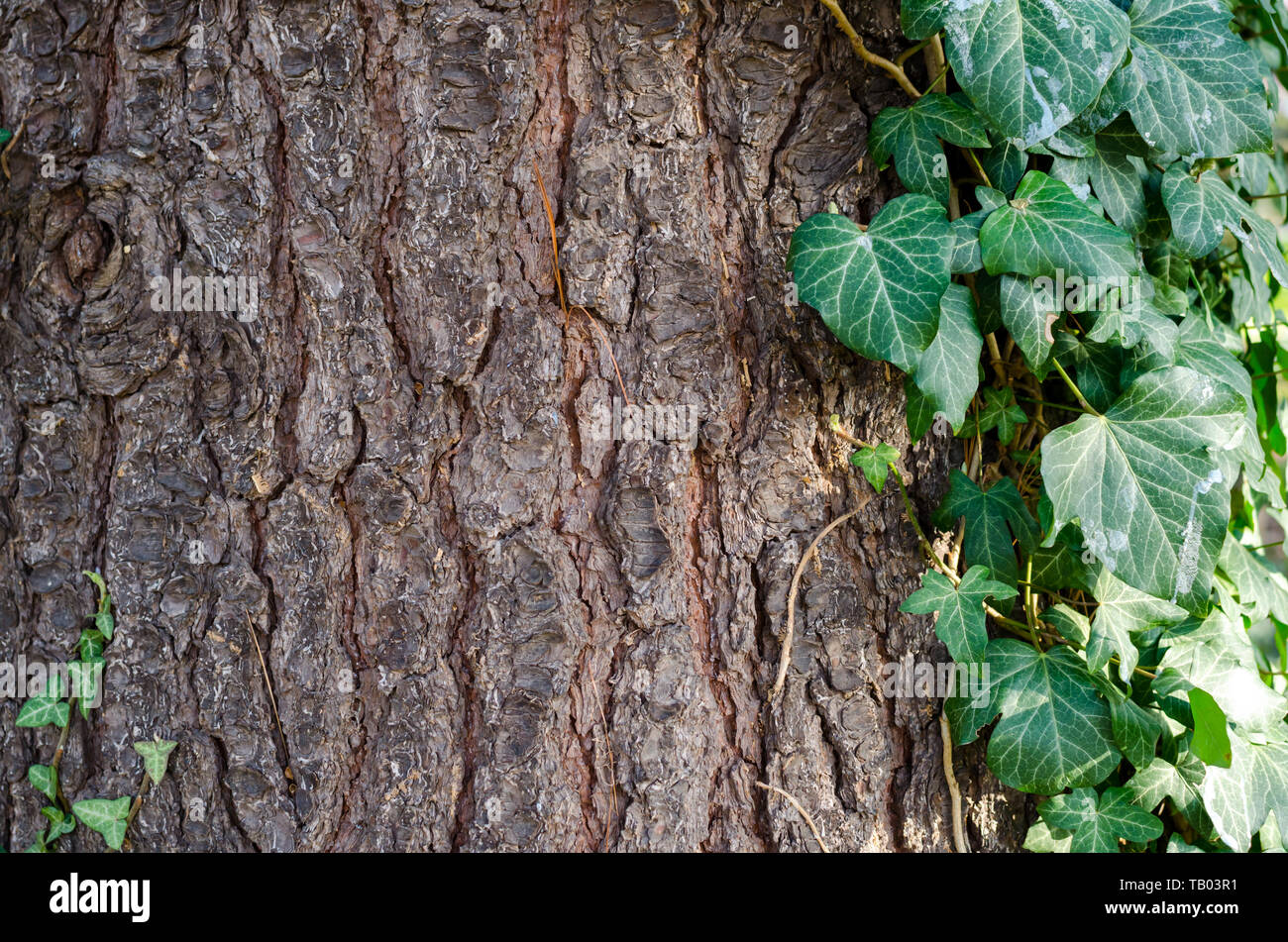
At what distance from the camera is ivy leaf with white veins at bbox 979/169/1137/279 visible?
41.3 inches

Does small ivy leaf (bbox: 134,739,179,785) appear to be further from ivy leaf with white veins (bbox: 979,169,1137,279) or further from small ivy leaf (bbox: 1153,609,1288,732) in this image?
small ivy leaf (bbox: 1153,609,1288,732)

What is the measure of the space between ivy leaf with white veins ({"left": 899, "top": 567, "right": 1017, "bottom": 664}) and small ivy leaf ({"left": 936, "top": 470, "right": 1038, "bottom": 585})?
0.05 m

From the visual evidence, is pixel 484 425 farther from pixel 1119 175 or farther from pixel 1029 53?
pixel 1119 175

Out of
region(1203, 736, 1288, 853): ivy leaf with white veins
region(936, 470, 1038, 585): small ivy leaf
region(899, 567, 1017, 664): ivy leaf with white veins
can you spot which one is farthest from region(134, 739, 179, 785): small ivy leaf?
region(1203, 736, 1288, 853): ivy leaf with white veins

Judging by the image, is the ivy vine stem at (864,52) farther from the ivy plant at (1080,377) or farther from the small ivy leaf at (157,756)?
the small ivy leaf at (157,756)

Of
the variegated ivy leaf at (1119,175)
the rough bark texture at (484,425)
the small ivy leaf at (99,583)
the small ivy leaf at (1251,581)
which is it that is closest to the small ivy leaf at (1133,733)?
the rough bark texture at (484,425)

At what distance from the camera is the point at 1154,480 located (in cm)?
107

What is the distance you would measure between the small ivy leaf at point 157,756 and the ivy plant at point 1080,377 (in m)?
1.14

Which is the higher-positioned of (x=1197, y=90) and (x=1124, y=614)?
(x=1197, y=90)

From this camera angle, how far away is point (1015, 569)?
3.88 ft

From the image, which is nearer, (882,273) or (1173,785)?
(882,273)

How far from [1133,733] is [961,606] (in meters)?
0.33

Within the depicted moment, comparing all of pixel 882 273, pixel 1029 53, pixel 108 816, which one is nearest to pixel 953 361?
pixel 882 273

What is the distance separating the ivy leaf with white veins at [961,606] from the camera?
1100mm
